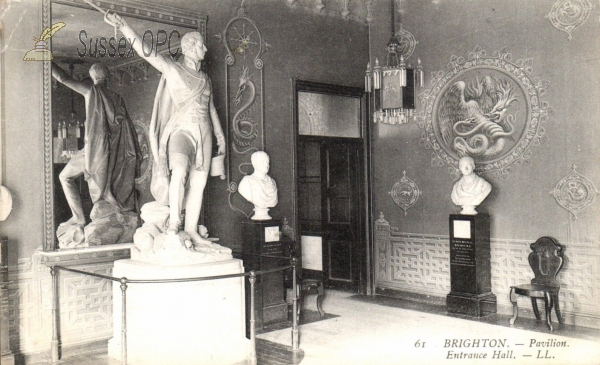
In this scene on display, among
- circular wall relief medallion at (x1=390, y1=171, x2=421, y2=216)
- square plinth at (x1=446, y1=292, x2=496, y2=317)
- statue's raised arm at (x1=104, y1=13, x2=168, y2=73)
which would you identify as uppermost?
statue's raised arm at (x1=104, y1=13, x2=168, y2=73)

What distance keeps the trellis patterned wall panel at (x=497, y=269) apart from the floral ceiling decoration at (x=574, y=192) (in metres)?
0.42

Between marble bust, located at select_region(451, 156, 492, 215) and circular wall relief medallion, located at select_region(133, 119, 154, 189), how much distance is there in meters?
3.64

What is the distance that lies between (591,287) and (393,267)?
2.69 meters

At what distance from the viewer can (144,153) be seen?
6.10 meters

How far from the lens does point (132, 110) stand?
19.8 ft

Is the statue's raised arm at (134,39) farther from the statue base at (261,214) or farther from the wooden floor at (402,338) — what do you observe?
the wooden floor at (402,338)

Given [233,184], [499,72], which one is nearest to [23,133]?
[233,184]

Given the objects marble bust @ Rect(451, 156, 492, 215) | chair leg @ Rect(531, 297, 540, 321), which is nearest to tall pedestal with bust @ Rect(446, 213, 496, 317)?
marble bust @ Rect(451, 156, 492, 215)

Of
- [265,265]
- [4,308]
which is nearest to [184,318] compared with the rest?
[4,308]

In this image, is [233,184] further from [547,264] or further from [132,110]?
[547,264]

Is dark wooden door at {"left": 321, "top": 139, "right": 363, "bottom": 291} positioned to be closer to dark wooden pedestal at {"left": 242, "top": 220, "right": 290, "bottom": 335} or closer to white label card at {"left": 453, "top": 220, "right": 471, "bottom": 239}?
white label card at {"left": 453, "top": 220, "right": 471, "bottom": 239}

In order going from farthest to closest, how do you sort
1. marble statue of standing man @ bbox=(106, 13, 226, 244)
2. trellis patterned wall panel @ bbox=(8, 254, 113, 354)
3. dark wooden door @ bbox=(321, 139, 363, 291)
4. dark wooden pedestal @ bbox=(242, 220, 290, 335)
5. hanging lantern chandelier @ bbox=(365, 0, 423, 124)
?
dark wooden door @ bbox=(321, 139, 363, 291), hanging lantern chandelier @ bbox=(365, 0, 423, 124), dark wooden pedestal @ bbox=(242, 220, 290, 335), marble statue of standing man @ bbox=(106, 13, 226, 244), trellis patterned wall panel @ bbox=(8, 254, 113, 354)

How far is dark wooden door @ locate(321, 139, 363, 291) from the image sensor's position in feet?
27.7

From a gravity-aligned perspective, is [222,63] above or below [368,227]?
above
